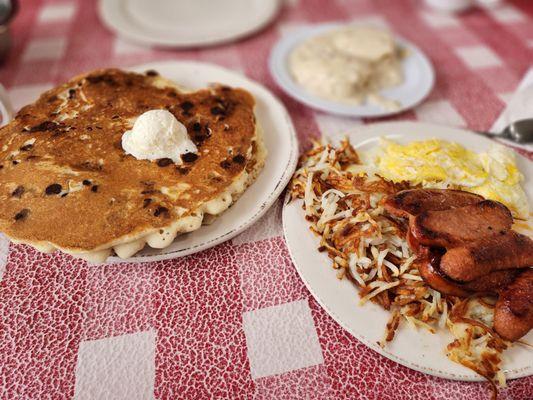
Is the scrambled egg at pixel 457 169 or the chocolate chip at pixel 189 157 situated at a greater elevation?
the scrambled egg at pixel 457 169

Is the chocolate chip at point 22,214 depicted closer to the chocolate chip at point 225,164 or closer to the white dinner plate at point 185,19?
the chocolate chip at point 225,164

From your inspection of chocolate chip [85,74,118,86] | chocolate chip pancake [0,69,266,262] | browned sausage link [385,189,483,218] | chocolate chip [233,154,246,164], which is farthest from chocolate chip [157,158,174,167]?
browned sausage link [385,189,483,218]

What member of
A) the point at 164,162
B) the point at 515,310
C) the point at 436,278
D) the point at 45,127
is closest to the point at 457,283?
the point at 436,278

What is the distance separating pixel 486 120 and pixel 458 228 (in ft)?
4.02

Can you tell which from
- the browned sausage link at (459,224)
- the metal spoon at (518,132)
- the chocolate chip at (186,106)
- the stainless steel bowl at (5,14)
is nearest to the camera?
the browned sausage link at (459,224)

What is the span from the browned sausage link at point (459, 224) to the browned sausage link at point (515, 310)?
0.19 m

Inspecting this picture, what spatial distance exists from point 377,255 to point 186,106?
1.08 m

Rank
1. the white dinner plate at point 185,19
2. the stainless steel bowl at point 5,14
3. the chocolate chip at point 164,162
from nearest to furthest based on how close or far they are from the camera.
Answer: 1. the chocolate chip at point 164,162
2. the stainless steel bowl at point 5,14
3. the white dinner plate at point 185,19

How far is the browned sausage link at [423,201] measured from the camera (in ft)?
4.81

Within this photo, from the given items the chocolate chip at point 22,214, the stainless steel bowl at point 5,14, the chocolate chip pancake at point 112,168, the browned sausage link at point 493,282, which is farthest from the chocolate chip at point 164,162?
the stainless steel bowl at point 5,14

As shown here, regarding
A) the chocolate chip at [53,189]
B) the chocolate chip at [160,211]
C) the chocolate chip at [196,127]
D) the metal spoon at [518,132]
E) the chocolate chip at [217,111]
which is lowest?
the chocolate chip at [53,189]

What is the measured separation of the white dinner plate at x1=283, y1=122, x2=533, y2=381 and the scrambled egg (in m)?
0.49

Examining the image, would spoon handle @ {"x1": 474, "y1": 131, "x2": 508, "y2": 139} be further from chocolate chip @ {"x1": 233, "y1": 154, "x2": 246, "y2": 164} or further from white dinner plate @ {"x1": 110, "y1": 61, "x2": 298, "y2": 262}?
chocolate chip @ {"x1": 233, "y1": 154, "x2": 246, "y2": 164}

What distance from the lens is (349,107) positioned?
7.12ft
